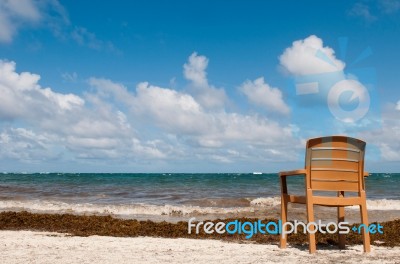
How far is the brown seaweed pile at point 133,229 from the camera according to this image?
272 inches

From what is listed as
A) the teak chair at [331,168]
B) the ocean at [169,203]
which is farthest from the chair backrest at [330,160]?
the ocean at [169,203]

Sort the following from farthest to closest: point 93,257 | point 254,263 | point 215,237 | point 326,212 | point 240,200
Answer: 1. point 240,200
2. point 326,212
3. point 215,237
4. point 93,257
5. point 254,263

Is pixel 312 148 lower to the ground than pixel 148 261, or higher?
higher

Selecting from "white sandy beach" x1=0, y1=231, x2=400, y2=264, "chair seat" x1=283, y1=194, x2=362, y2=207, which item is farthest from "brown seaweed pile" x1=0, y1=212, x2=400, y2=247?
"chair seat" x1=283, y1=194, x2=362, y2=207

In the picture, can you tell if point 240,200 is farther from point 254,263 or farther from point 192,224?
point 254,263

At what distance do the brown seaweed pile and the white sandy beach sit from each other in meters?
0.66

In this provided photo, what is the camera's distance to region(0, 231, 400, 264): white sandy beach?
5.17m

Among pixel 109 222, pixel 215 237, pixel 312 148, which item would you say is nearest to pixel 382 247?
pixel 312 148

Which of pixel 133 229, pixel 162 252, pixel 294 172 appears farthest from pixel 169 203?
pixel 294 172

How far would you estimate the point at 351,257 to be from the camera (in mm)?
5359

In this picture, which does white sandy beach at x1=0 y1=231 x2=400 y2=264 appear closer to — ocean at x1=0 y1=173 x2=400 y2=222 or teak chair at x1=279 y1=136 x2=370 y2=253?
teak chair at x1=279 y1=136 x2=370 y2=253

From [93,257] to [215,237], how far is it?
2.71m

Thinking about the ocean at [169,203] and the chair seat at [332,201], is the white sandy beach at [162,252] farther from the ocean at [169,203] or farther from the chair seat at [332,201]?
the ocean at [169,203]

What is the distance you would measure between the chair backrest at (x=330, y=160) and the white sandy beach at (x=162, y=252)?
98cm
